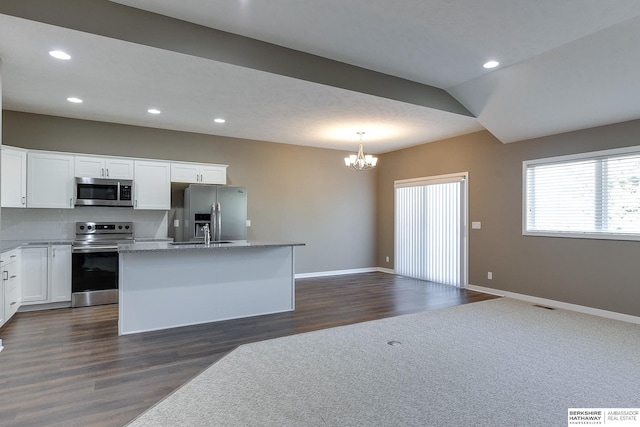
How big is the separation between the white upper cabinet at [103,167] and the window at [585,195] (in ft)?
20.5

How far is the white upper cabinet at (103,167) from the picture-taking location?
17.1 ft

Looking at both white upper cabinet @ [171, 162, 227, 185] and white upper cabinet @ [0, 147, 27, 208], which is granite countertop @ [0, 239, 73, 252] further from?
white upper cabinet @ [171, 162, 227, 185]

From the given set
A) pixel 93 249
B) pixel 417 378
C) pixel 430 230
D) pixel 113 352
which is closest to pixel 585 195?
pixel 430 230

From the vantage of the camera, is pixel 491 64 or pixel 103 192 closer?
pixel 491 64

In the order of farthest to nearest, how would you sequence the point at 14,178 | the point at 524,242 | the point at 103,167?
the point at 524,242
the point at 103,167
the point at 14,178

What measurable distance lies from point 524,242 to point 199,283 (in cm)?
487

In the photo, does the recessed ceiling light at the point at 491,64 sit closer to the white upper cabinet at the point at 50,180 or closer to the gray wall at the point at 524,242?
the gray wall at the point at 524,242

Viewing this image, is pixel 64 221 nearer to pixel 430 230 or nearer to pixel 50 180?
pixel 50 180

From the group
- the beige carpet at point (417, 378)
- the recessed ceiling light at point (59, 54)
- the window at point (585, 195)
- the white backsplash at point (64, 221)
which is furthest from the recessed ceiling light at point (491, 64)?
the white backsplash at point (64, 221)

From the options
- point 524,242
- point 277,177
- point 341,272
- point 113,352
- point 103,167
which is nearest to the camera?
point 113,352

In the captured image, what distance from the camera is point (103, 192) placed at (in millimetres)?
5355

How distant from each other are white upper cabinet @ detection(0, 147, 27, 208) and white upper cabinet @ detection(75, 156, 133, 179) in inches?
24.4

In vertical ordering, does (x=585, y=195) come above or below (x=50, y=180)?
below

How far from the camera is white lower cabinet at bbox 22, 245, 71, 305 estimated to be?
4.70m
